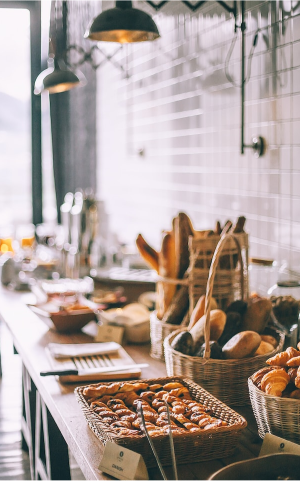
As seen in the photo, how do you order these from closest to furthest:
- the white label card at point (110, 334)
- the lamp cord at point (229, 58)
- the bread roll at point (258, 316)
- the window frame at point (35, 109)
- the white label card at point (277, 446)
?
the white label card at point (277, 446) < the bread roll at point (258, 316) < the white label card at point (110, 334) < the lamp cord at point (229, 58) < the window frame at point (35, 109)

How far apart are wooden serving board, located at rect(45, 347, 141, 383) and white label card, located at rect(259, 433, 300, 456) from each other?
692 mm

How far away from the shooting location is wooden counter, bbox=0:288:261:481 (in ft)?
4.46

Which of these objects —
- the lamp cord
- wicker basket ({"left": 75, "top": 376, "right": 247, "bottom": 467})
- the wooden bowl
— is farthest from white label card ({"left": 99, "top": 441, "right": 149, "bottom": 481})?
the lamp cord

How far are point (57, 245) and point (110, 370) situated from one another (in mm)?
2530

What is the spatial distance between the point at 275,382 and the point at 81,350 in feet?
3.05

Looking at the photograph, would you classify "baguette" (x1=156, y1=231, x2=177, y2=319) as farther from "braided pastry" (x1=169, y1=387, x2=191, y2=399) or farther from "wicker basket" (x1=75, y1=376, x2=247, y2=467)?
"wicker basket" (x1=75, y1=376, x2=247, y2=467)

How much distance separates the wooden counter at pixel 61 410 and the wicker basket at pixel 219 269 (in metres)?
0.30

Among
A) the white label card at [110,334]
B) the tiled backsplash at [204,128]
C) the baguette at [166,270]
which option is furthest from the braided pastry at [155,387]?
the tiled backsplash at [204,128]

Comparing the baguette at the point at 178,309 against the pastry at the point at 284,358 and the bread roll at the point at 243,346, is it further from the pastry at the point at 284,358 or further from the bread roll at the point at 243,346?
the pastry at the point at 284,358

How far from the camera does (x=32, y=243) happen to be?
4.67 metres

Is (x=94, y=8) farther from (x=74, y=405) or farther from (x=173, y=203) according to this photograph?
(x=74, y=405)

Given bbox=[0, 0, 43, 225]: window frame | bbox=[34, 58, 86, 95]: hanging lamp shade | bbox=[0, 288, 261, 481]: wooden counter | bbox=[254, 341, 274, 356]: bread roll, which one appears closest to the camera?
bbox=[0, 288, 261, 481]: wooden counter

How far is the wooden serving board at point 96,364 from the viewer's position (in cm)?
191

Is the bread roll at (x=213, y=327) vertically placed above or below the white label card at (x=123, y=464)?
above
